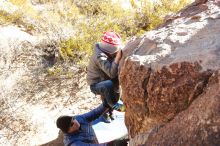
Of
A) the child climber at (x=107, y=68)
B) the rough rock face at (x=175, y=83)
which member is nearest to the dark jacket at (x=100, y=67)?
the child climber at (x=107, y=68)

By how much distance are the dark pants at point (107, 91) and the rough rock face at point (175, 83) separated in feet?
4.50

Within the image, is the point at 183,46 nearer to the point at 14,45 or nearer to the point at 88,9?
the point at 14,45

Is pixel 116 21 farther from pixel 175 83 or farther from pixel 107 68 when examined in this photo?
pixel 175 83

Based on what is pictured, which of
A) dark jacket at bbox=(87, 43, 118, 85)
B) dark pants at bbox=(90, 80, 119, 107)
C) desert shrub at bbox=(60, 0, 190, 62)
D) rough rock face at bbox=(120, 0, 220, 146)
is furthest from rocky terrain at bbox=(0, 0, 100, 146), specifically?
rough rock face at bbox=(120, 0, 220, 146)

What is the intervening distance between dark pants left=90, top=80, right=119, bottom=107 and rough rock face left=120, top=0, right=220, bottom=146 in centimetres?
137

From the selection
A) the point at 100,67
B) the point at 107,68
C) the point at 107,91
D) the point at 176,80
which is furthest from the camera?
the point at 107,91

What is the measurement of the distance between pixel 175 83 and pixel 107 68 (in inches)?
66.8

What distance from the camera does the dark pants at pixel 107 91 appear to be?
4402 mm

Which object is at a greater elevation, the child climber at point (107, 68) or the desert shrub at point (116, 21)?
the child climber at point (107, 68)

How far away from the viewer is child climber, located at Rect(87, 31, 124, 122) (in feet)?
13.5

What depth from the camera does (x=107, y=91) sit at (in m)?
4.48

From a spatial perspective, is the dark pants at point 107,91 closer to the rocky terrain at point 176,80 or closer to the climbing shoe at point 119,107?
the climbing shoe at point 119,107

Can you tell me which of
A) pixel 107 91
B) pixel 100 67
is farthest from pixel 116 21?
pixel 100 67

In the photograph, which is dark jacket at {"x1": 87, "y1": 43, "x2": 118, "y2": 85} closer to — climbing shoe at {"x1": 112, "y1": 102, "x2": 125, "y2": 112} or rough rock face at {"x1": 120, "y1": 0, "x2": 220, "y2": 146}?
climbing shoe at {"x1": 112, "y1": 102, "x2": 125, "y2": 112}
